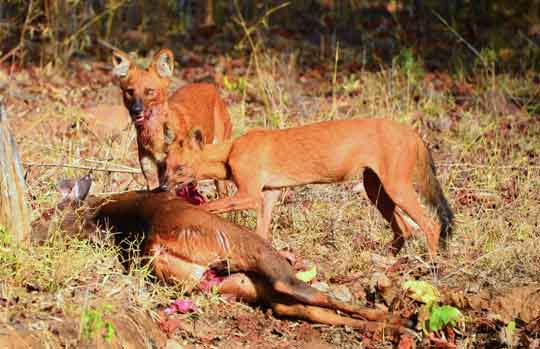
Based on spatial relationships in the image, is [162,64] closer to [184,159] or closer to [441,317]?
[184,159]

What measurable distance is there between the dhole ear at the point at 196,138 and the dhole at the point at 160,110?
11 centimetres

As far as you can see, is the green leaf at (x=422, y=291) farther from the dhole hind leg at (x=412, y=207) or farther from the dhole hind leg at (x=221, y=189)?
the dhole hind leg at (x=221, y=189)

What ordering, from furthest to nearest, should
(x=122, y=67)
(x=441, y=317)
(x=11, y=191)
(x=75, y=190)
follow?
(x=122, y=67)
(x=75, y=190)
(x=11, y=191)
(x=441, y=317)

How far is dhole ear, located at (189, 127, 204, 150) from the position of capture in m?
7.11

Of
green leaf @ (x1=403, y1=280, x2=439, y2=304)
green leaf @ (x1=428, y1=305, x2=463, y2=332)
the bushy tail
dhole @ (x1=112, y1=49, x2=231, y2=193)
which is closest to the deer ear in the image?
dhole @ (x1=112, y1=49, x2=231, y2=193)

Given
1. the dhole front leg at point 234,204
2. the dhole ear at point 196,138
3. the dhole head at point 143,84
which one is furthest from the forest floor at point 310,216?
the dhole ear at point 196,138

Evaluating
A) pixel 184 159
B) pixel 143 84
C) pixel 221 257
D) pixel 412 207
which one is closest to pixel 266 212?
pixel 184 159

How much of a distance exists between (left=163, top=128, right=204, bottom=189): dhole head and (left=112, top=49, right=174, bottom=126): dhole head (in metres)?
0.78

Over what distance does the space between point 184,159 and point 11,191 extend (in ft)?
5.63

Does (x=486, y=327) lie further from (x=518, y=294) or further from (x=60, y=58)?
(x=60, y=58)

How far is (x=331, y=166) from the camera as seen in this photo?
691 centimetres

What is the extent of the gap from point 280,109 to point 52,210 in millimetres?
3806

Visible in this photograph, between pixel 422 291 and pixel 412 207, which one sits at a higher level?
pixel 412 207

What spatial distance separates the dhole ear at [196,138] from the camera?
7109mm
